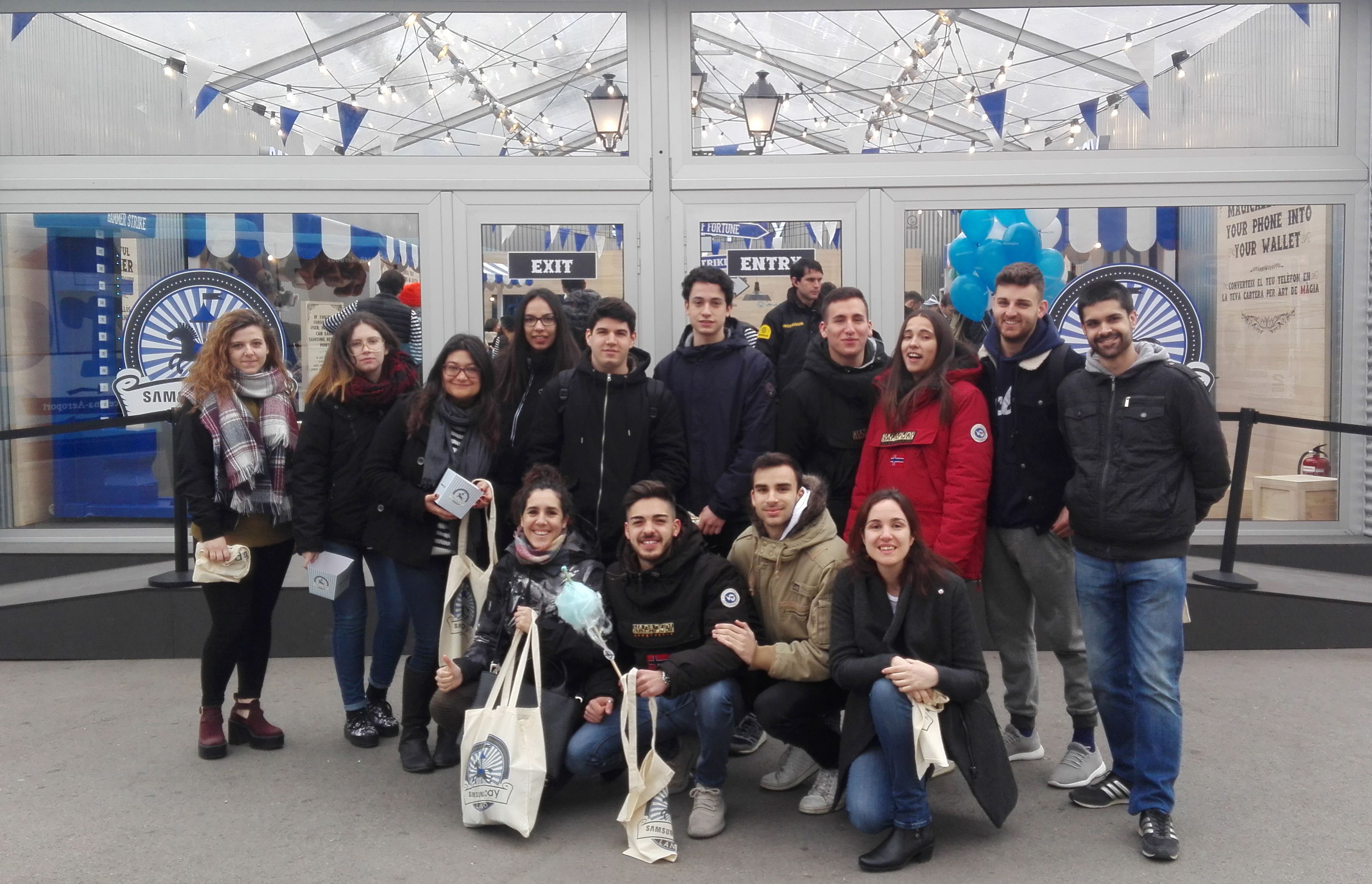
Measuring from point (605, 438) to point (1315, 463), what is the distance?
459 centimetres

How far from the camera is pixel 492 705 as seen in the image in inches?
158

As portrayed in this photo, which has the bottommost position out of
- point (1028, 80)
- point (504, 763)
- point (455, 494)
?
point (504, 763)

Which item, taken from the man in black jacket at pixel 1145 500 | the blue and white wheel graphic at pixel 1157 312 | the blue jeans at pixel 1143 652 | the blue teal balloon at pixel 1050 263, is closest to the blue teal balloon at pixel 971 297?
the blue teal balloon at pixel 1050 263

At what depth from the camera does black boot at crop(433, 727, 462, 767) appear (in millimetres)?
4707

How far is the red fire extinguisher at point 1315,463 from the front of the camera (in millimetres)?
6855

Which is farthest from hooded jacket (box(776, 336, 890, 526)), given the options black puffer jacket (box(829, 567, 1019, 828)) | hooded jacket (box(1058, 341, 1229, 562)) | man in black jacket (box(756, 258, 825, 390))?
man in black jacket (box(756, 258, 825, 390))

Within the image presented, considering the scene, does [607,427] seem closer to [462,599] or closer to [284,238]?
[462,599]

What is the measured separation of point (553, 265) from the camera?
6.75 metres

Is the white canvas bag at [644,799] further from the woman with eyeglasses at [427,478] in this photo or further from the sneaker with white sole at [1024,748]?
the sneaker with white sole at [1024,748]

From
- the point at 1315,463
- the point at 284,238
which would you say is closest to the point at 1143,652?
the point at 1315,463

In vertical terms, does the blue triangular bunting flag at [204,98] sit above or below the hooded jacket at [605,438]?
above

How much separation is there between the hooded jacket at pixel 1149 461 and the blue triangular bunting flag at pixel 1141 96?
3.47 meters

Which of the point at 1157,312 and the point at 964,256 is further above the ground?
the point at 964,256

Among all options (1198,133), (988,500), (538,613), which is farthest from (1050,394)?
(1198,133)
